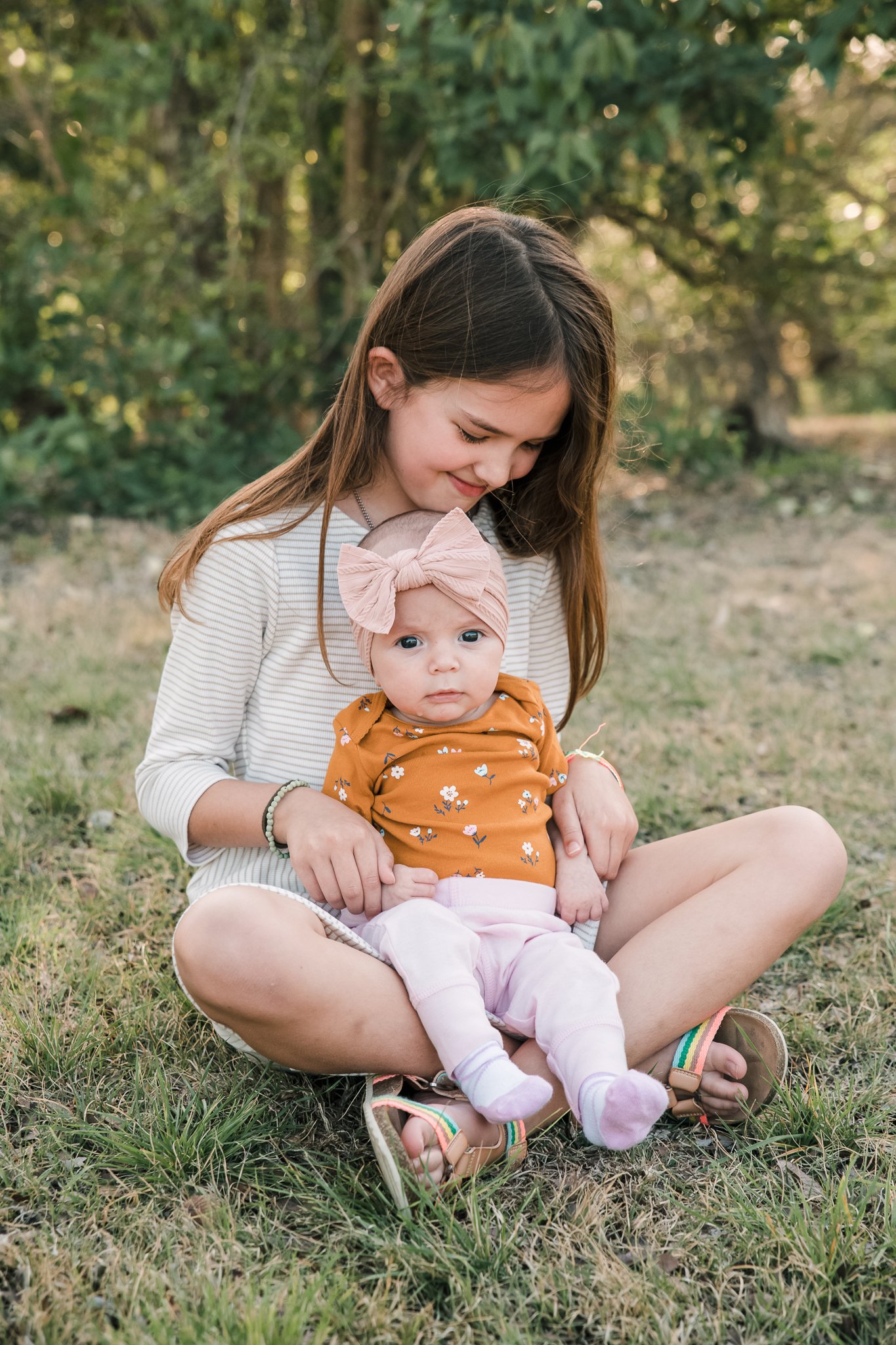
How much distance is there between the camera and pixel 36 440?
5211mm

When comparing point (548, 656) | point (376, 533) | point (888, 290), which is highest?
point (376, 533)

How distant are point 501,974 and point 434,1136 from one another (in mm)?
243

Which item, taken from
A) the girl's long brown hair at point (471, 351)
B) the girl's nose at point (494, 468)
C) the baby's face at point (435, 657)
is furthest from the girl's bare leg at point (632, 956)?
the girl's nose at point (494, 468)

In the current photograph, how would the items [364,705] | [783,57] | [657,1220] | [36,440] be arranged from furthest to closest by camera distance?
[36,440] < [783,57] < [364,705] < [657,1220]

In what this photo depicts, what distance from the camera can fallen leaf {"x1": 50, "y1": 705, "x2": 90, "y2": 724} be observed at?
3.04 metres

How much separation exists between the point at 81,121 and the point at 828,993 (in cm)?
519

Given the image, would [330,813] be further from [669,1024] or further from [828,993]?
[828,993]

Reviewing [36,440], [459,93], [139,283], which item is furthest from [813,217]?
[36,440]

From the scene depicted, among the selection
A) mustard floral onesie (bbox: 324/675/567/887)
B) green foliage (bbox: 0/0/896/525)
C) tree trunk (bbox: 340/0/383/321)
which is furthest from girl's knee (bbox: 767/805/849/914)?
tree trunk (bbox: 340/0/383/321)

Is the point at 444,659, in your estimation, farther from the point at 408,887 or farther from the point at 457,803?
the point at 408,887

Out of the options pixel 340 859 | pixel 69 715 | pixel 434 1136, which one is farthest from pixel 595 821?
pixel 69 715

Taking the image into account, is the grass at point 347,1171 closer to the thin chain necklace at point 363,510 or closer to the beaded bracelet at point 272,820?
the beaded bracelet at point 272,820

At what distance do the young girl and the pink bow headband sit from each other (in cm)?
12

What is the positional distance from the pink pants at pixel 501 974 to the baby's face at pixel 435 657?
0.85 feet
